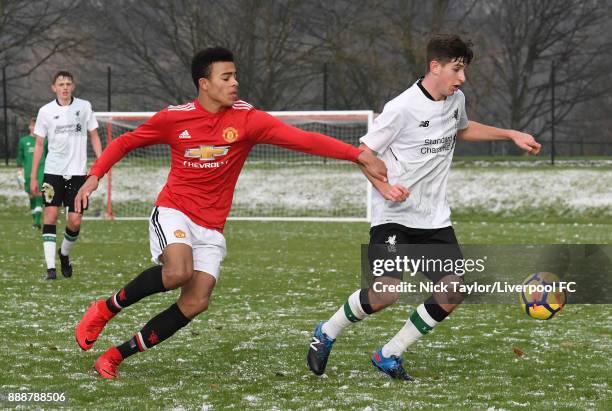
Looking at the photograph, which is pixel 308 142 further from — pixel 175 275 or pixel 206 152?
pixel 175 275

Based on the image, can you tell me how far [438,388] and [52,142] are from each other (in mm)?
6900

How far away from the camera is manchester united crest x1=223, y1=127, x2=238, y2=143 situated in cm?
616

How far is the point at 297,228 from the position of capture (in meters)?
20.6

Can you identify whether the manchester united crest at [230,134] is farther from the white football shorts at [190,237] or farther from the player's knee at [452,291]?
the player's knee at [452,291]

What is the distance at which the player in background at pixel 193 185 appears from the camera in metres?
6.10

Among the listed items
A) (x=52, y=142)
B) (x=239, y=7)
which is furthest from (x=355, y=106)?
(x=52, y=142)

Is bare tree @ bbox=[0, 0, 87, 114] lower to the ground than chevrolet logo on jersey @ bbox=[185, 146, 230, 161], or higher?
higher

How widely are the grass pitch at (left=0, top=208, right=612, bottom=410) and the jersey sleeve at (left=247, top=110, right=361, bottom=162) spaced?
131 cm

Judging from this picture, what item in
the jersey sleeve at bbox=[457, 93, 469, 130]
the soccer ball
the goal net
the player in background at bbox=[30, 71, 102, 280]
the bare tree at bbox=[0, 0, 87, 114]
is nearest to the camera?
the jersey sleeve at bbox=[457, 93, 469, 130]

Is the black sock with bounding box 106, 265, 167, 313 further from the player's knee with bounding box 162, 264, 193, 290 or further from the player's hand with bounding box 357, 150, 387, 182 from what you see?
the player's hand with bounding box 357, 150, 387, 182

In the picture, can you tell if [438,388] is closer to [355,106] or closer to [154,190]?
[154,190]

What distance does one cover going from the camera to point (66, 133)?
11.6m

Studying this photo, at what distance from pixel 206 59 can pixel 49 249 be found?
224 inches

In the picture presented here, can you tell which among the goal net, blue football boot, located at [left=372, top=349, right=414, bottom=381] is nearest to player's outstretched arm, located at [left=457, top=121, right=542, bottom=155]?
blue football boot, located at [left=372, top=349, right=414, bottom=381]
